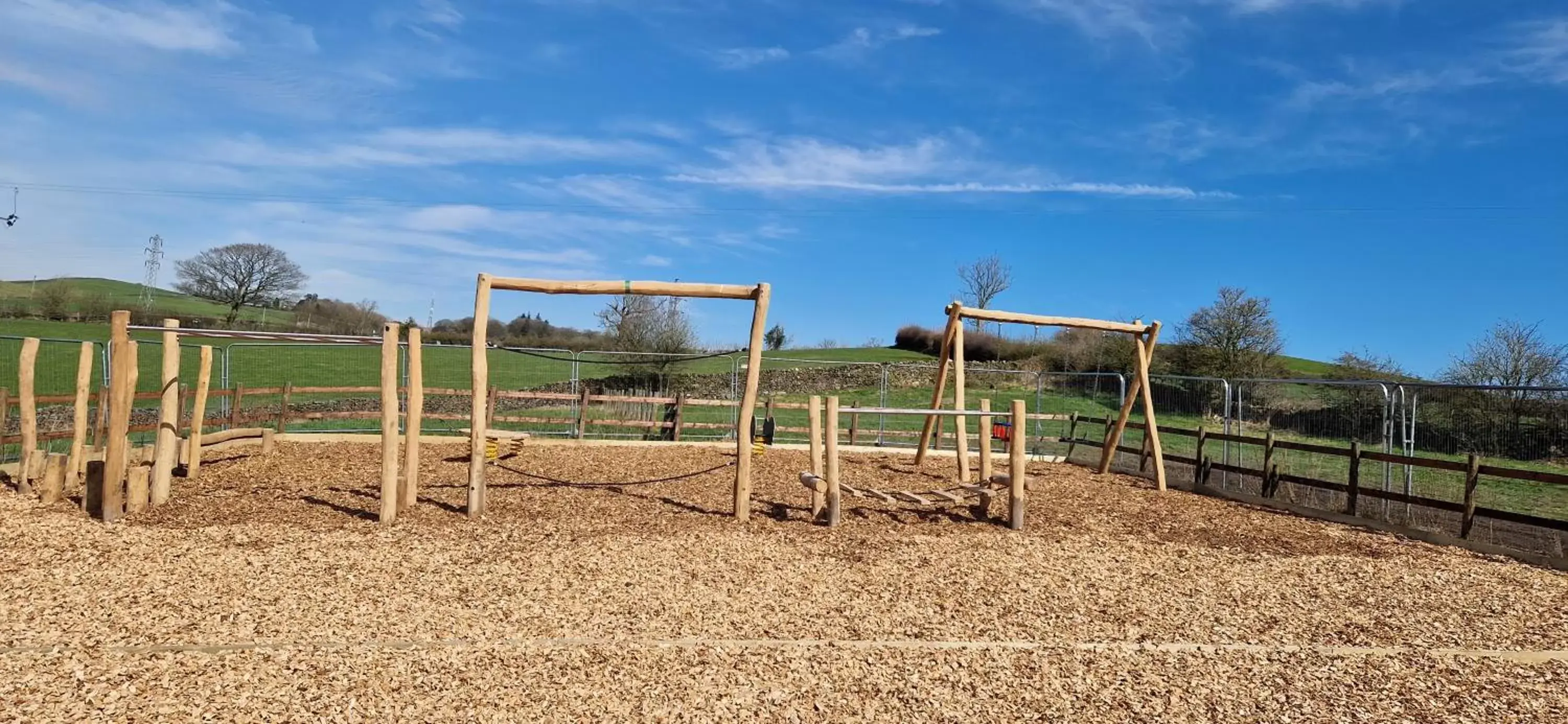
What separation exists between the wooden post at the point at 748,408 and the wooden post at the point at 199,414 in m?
5.57

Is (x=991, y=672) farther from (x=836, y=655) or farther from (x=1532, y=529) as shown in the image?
(x=1532, y=529)

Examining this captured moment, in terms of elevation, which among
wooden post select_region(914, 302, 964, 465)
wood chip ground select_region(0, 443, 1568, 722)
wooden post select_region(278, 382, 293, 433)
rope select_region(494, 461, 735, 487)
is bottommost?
wood chip ground select_region(0, 443, 1568, 722)

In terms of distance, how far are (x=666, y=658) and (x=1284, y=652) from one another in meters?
3.62

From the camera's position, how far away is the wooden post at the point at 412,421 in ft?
26.8

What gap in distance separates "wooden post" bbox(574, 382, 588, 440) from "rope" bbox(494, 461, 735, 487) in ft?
13.0

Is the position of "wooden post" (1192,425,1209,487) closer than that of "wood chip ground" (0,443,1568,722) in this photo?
No

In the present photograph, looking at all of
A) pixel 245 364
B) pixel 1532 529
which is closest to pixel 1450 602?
pixel 1532 529

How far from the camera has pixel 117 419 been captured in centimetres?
752

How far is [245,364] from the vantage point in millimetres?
22703

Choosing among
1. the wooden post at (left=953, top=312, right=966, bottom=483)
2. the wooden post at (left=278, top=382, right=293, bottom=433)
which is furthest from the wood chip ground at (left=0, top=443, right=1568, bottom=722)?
the wooden post at (left=278, top=382, right=293, bottom=433)

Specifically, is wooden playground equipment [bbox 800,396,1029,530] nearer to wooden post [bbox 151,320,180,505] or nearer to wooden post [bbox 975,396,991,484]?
wooden post [bbox 975,396,991,484]

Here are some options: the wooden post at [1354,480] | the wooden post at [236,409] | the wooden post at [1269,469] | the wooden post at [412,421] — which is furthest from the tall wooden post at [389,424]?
the wooden post at [1269,469]

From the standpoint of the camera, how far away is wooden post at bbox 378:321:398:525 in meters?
7.89

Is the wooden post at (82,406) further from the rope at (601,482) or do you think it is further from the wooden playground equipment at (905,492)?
the wooden playground equipment at (905,492)
